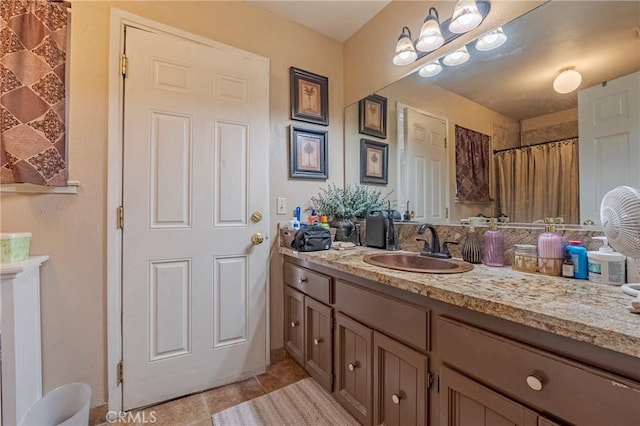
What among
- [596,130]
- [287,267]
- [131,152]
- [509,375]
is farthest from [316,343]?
[596,130]

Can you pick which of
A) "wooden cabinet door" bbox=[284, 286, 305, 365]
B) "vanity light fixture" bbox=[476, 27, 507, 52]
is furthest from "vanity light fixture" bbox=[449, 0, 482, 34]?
"wooden cabinet door" bbox=[284, 286, 305, 365]

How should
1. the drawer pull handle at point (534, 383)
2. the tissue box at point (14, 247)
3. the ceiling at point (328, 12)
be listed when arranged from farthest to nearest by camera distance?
the ceiling at point (328, 12) → the tissue box at point (14, 247) → the drawer pull handle at point (534, 383)

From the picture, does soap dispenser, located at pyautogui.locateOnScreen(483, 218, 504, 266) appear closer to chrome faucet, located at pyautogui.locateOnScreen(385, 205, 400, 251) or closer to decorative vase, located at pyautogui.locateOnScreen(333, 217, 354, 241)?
chrome faucet, located at pyautogui.locateOnScreen(385, 205, 400, 251)

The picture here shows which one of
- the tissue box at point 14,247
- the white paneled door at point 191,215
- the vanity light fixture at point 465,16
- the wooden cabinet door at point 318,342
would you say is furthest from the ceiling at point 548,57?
the tissue box at point 14,247

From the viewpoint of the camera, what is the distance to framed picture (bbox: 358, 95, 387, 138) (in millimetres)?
2039

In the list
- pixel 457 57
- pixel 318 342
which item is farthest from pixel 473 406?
pixel 457 57

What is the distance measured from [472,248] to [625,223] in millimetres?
580

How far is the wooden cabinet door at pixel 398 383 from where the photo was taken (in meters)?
0.98

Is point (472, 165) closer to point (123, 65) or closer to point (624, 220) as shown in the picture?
point (624, 220)

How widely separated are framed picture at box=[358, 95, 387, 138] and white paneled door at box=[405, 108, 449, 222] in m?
0.20

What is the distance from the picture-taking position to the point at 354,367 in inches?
51.2

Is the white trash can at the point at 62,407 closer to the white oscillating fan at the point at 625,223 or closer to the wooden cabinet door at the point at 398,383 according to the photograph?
the wooden cabinet door at the point at 398,383

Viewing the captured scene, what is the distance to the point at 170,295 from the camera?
5.16 feet

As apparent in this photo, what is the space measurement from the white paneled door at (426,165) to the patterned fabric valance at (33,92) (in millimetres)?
1916
